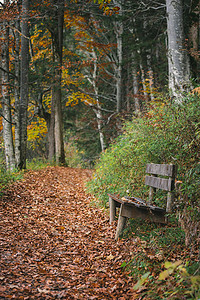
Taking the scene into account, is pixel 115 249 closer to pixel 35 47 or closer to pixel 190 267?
pixel 190 267

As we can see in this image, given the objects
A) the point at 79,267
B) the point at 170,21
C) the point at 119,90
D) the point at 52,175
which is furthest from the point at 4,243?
the point at 119,90

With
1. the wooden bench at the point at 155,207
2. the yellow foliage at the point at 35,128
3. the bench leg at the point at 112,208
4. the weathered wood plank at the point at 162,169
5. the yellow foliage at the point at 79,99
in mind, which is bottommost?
the bench leg at the point at 112,208

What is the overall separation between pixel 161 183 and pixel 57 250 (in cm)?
210

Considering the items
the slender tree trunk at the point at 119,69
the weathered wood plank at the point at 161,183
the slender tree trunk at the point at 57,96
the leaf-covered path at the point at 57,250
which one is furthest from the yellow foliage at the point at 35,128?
the weathered wood plank at the point at 161,183


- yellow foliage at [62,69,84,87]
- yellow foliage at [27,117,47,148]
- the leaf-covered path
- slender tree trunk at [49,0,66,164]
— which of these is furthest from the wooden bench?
yellow foliage at [27,117,47,148]

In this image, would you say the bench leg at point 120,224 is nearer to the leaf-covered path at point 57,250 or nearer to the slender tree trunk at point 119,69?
the leaf-covered path at point 57,250

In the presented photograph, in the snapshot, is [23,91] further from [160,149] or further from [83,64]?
[83,64]

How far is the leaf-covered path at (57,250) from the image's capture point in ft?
11.1

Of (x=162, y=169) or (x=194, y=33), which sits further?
(x=194, y=33)

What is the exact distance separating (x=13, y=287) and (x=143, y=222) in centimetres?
258

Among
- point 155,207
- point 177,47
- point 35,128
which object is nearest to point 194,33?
point 177,47

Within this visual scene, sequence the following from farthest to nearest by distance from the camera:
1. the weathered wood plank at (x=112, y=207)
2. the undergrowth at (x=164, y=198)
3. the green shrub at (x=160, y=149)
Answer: the weathered wood plank at (x=112, y=207)
the green shrub at (x=160, y=149)
the undergrowth at (x=164, y=198)

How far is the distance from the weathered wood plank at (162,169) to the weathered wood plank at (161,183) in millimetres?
97

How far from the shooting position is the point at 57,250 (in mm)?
4719
